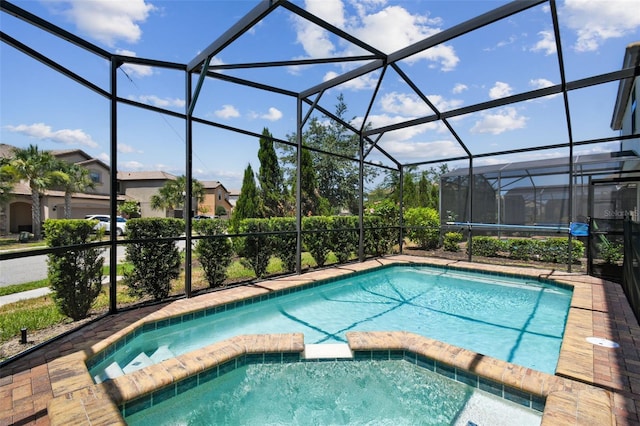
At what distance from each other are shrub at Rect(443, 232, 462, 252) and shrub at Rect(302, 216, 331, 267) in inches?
192

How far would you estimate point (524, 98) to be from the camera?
6020 mm

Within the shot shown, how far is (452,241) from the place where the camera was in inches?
428

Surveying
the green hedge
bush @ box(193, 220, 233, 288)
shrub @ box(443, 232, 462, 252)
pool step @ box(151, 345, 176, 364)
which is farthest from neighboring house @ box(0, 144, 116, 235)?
the green hedge

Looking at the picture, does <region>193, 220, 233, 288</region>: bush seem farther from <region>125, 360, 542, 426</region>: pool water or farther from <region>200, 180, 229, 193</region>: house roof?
<region>200, 180, 229, 193</region>: house roof

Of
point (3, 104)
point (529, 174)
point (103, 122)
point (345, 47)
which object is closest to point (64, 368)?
point (3, 104)

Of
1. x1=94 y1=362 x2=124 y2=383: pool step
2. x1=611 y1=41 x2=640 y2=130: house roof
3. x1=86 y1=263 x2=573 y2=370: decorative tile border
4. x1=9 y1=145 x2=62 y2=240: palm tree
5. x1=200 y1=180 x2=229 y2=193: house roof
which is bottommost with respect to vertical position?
x1=94 y1=362 x2=124 y2=383: pool step

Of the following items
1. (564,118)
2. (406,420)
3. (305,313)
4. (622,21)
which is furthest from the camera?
(564,118)

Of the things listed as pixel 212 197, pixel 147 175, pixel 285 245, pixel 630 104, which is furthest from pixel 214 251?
pixel 212 197

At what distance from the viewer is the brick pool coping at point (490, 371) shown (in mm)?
2203

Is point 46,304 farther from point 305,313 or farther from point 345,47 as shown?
point 345,47

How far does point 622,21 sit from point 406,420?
7.68 metres

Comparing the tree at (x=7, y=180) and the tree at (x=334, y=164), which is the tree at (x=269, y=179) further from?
the tree at (x=7, y=180)

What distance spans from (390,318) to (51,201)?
1252 cm

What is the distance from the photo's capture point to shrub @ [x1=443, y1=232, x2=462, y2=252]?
10.8m
